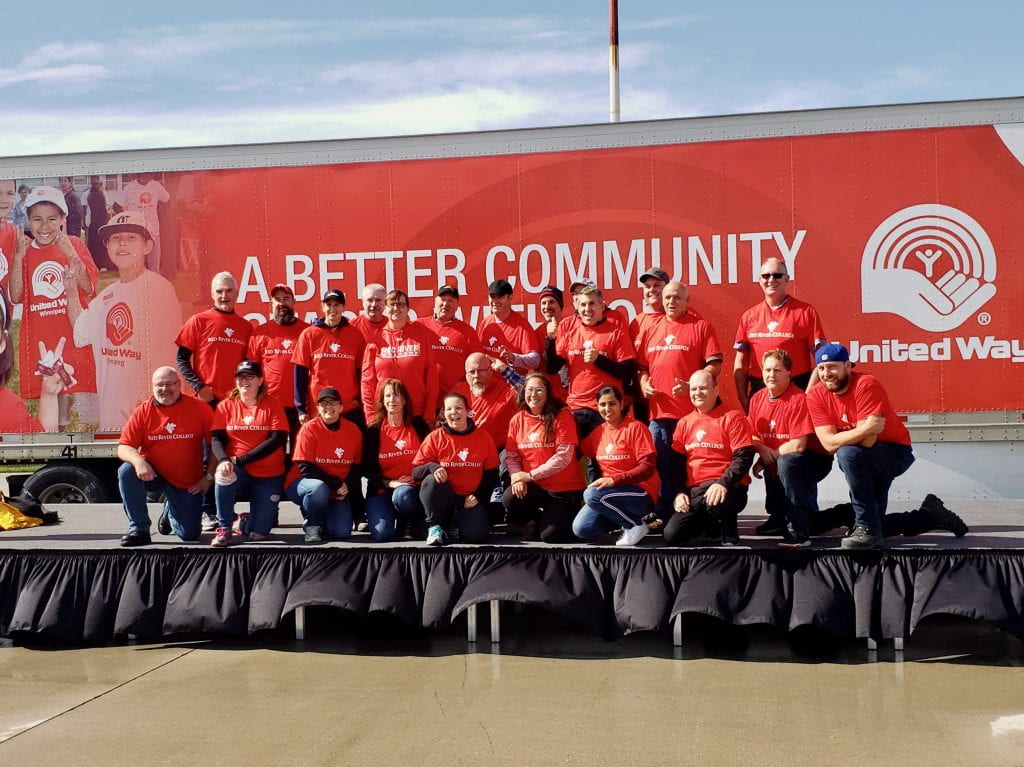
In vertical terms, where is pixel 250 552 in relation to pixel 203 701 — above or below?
above

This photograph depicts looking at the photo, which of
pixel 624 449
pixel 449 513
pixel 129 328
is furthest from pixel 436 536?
pixel 129 328

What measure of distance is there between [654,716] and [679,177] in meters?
4.85

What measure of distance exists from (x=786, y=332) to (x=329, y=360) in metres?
2.96

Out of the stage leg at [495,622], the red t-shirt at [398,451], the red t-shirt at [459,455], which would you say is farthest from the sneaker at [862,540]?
the red t-shirt at [398,451]

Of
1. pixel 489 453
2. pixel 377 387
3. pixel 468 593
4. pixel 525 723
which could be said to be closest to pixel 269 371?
pixel 377 387

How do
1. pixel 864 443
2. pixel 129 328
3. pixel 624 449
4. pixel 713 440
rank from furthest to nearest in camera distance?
pixel 129 328 < pixel 624 449 < pixel 713 440 < pixel 864 443

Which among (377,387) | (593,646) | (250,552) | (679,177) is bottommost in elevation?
(593,646)

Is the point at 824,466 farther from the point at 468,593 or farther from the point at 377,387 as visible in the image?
the point at 377,387

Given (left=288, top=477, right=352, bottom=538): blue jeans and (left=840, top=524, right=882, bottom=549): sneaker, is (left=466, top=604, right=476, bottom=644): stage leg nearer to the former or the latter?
(left=288, top=477, right=352, bottom=538): blue jeans

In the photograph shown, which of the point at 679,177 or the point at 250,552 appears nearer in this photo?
the point at 250,552

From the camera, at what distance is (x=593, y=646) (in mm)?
5742

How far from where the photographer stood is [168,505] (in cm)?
662

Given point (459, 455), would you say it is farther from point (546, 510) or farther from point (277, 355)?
point (277, 355)

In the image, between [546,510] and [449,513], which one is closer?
[449,513]
